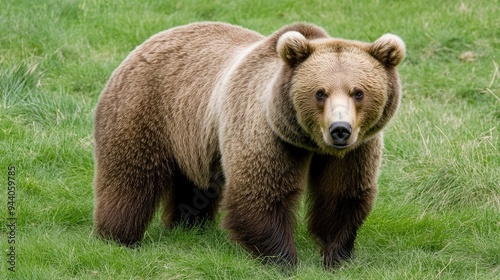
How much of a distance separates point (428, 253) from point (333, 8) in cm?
617

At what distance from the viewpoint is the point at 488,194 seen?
678 centimetres

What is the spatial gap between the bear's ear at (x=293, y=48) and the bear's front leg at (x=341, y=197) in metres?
0.68

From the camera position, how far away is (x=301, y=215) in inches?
273

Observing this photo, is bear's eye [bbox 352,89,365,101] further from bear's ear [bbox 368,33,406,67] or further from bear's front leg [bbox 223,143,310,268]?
bear's front leg [bbox 223,143,310,268]

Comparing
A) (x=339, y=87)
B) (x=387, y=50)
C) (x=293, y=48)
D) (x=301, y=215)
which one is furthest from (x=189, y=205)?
(x=387, y=50)

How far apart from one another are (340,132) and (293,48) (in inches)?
24.5

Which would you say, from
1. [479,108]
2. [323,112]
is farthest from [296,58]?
[479,108]

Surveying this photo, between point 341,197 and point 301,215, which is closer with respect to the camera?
point 341,197


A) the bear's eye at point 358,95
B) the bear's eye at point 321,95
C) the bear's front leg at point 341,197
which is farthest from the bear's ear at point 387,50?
the bear's front leg at point 341,197

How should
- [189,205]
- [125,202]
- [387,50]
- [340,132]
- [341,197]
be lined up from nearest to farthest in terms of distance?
[340,132] < [387,50] < [341,197] < [125,202] < [189,205]

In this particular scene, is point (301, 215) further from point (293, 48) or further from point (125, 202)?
point (293, 48)

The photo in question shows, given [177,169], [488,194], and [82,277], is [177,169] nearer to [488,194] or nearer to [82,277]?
[82,277]

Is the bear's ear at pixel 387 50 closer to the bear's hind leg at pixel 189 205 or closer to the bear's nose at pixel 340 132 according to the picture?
the bear's nose at pixel 340 132

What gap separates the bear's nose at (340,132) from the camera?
4945 millimetres
